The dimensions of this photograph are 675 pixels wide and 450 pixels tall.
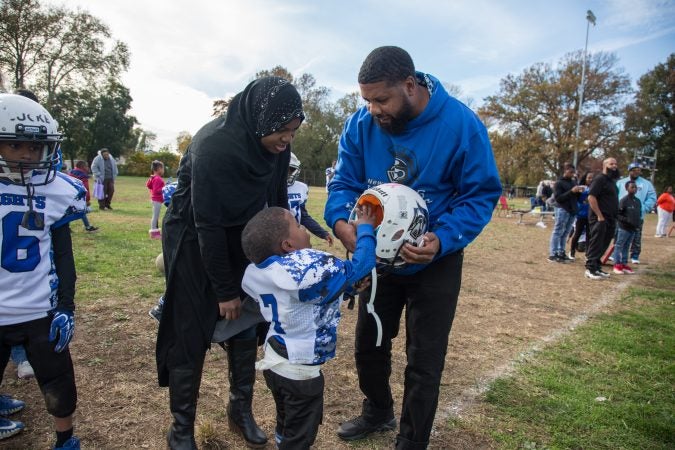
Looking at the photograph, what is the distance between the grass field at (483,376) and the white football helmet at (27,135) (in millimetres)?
1703

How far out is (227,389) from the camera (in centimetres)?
356

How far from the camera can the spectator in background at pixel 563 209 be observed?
1026 centimetres

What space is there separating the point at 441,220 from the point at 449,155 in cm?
38

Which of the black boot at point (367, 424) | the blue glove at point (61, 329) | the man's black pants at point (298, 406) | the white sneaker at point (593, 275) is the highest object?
the blue glove at point (61, 329)

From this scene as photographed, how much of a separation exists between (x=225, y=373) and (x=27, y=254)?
77.0 inches

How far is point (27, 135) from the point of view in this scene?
2377mm

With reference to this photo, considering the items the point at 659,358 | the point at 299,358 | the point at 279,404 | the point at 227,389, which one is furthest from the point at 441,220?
the point at 659,358

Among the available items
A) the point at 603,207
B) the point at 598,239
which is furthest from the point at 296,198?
the point at 598,239

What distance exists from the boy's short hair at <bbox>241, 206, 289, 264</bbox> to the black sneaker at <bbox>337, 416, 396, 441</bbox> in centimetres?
149

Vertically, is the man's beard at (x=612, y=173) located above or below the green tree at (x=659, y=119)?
below

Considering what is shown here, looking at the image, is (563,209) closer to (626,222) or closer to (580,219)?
(580,219)

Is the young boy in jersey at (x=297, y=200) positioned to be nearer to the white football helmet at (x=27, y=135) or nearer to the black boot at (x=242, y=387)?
the black boot at (x=242, y=387)

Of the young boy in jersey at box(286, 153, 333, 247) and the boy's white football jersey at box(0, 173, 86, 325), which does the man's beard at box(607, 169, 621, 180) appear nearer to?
the young boy in jersey at box(286, 153, 333, 247)

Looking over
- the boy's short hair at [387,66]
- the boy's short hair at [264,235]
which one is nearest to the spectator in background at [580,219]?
the boy's short hair at [387,66]
